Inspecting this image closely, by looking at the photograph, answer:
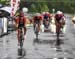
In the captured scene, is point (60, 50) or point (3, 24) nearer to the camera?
point (60, 50)

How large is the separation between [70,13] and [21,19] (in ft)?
182

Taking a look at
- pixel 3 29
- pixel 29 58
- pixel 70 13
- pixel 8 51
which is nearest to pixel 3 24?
pixel 3 29

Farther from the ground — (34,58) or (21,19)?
(21,19)

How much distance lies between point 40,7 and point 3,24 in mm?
36438

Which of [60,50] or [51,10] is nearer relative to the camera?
Answer: [60,50]

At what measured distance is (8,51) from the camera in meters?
23.5

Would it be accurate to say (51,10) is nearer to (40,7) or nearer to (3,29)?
(40,7)

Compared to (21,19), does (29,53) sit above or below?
below

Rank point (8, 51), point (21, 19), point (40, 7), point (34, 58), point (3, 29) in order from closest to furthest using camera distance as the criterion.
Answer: point (34, 58), point (21, 19), point (8, 51), point (3, 29), point (40, 7)

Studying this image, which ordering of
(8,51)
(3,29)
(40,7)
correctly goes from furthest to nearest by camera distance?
1. (40,7)
2. (3,29)
3. (8,51)

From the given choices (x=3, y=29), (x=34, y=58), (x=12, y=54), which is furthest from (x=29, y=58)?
(x=3, y=29)

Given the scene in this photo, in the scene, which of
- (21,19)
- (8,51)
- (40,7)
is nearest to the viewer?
(21,19)

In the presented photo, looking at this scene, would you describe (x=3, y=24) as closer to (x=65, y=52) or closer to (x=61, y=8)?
(x=65, y=52)

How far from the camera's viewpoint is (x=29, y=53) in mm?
22359
